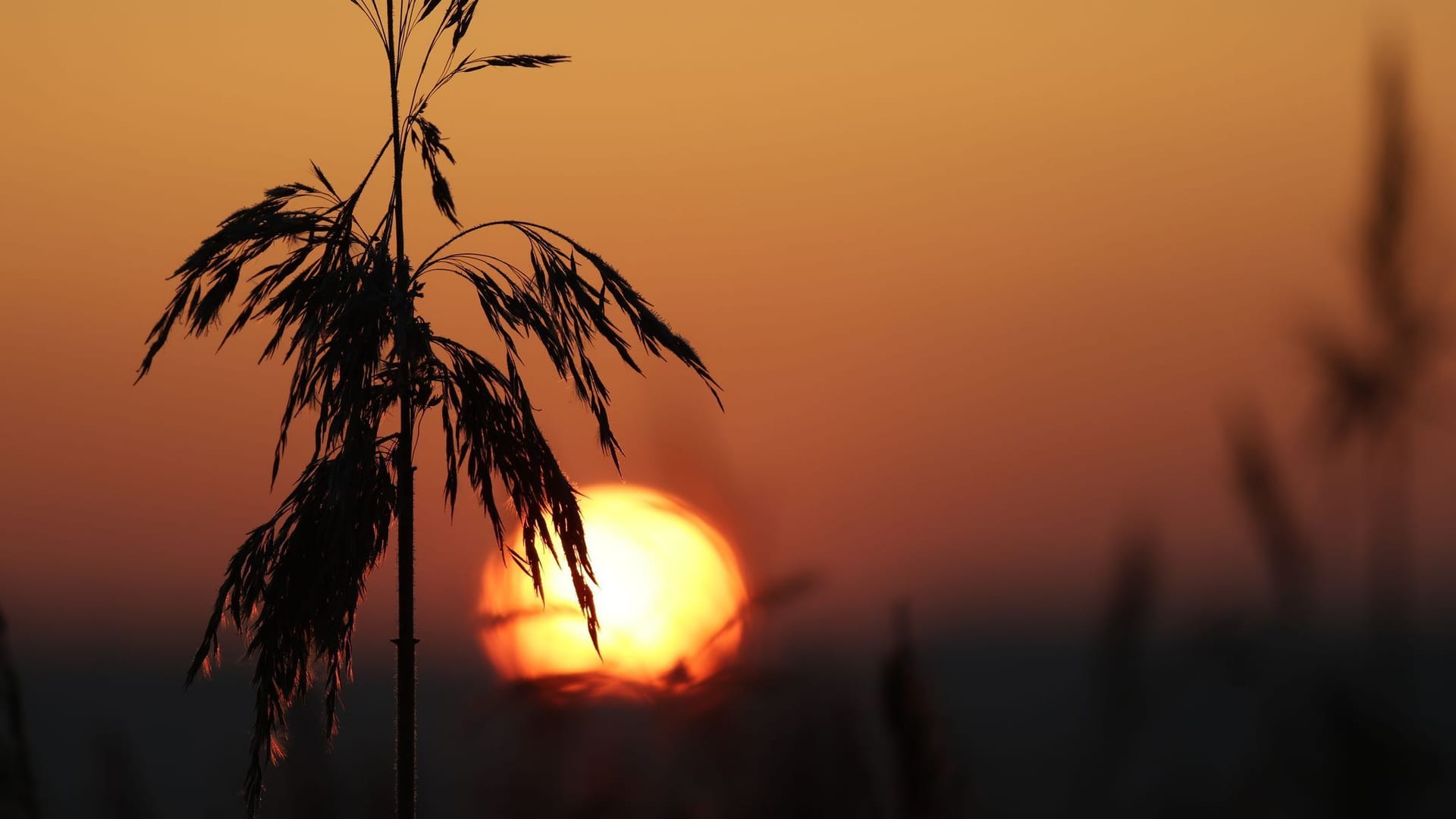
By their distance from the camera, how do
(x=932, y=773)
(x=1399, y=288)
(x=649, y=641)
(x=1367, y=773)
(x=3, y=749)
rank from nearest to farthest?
(x=1367, y=773), (x=1399, y=288), (x=932, y=773), (x=3, y=749), (x=649, y=641)

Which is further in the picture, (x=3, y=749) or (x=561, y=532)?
(x=561, y=532)

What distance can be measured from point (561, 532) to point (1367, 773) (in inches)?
272

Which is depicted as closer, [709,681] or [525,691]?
[709,681]

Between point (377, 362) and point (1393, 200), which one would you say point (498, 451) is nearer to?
point (377, 362)

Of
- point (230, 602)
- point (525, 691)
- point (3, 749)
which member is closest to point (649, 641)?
point (525, 691)

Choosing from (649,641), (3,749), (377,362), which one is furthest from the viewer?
(377,362)

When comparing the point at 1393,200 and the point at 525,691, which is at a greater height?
the point at 1393,200

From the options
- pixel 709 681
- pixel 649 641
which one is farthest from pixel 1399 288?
pixel 649 641

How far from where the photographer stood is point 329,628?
349 inches

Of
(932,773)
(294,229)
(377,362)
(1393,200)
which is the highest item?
(294,229)

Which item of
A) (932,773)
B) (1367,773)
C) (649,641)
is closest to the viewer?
(1367,773)

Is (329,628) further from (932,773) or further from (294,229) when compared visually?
(932,773)

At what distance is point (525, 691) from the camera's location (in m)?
5.39

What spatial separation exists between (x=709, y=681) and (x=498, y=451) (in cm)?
450
